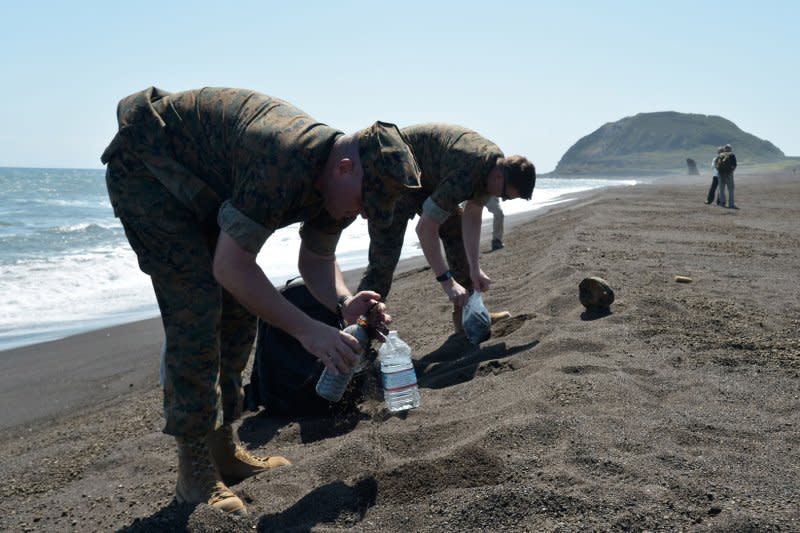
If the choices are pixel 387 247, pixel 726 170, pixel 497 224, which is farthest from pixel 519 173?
pixel 726 170

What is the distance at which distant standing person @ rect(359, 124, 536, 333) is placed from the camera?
569 centimetres

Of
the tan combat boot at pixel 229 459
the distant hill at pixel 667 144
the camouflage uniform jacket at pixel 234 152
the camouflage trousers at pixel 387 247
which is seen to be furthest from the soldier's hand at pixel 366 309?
the distant hill at pixel 667 144

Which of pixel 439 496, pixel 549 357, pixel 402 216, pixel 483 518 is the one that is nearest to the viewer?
pixel 483 518

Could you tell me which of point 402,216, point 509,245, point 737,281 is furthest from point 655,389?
point 509,245

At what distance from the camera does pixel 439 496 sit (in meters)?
3.21

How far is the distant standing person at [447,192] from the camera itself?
569cm

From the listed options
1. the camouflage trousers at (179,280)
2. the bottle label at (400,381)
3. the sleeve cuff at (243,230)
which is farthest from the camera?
the bottle label at (400,381)

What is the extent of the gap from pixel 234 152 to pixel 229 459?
5.45ft

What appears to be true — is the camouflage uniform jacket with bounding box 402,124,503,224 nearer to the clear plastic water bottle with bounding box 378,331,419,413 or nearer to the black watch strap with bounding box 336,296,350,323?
the clear plastic water bottle with bounding box 378,331,419,413

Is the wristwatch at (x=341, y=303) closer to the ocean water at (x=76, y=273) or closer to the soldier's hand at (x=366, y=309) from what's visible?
the soldier's hand at (x=366, y=309)

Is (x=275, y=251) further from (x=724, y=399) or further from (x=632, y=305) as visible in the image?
(x=724, y=399)

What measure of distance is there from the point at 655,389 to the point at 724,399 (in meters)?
0.36

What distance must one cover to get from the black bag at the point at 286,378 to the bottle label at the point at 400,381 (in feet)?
1.13

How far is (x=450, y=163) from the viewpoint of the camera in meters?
5.83
